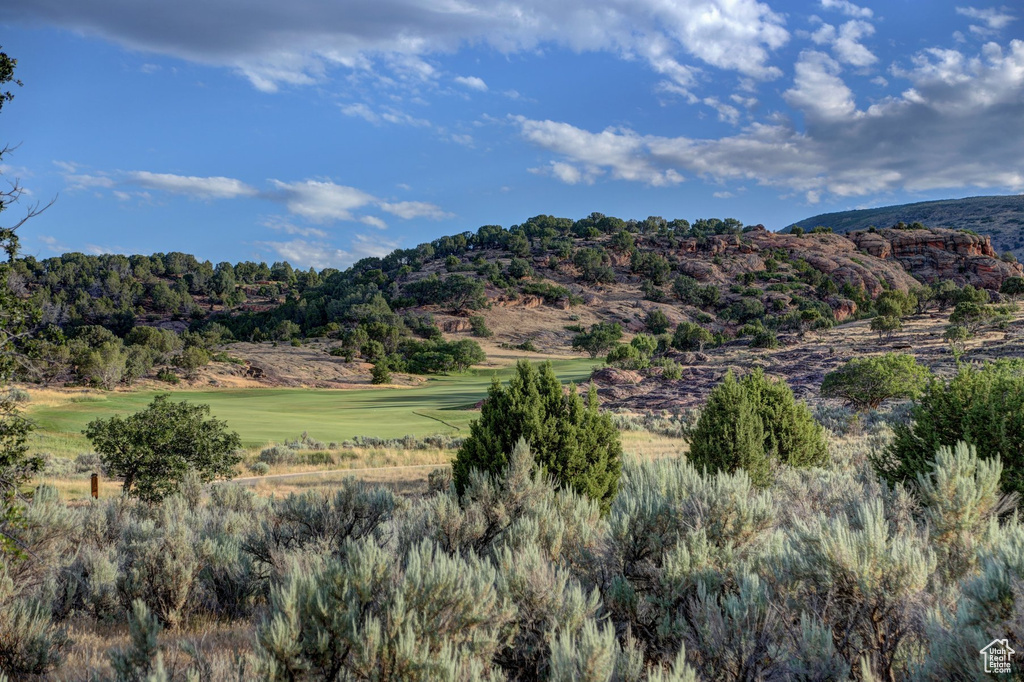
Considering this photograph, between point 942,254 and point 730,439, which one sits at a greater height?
point 942,254

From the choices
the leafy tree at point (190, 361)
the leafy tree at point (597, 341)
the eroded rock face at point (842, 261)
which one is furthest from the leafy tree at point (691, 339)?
the eroded rock face at point (842, 261)

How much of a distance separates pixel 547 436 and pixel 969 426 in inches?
230

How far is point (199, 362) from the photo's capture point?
46031mm

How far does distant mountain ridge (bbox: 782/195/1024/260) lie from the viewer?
128 m

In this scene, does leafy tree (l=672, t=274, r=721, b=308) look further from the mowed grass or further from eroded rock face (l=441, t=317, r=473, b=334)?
the mowed grass

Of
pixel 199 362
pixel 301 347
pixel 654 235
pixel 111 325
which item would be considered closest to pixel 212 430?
pixel 199 362

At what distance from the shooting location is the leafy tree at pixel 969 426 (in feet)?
25.0

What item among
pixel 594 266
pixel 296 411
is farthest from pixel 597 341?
pixel 296 411

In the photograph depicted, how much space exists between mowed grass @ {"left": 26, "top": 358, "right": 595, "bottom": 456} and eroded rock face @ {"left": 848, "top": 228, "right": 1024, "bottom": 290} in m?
81.4

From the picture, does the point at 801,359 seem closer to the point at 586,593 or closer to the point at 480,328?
the point at 586,593

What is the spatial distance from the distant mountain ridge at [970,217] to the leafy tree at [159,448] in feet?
465

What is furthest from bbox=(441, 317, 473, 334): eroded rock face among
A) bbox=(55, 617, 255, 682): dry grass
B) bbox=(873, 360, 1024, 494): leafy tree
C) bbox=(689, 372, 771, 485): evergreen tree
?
bbox=(55, 617, 255, 682): dry grass

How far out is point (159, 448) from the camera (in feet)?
48.9

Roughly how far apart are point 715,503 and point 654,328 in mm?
73894
